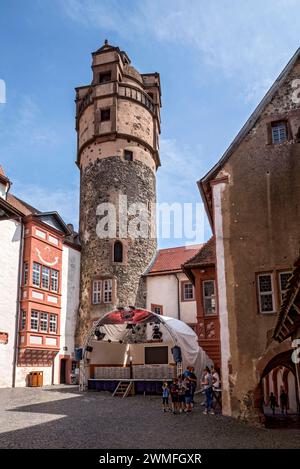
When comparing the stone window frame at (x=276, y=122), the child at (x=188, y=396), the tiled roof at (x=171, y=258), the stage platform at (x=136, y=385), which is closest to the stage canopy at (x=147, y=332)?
the stage platform at (x=136, y=385)

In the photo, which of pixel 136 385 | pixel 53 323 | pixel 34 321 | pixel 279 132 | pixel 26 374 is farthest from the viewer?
pixel 53 323

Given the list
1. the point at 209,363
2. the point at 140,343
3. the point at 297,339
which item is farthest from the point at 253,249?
the point at 140,343

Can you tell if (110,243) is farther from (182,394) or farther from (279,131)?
(279,131)

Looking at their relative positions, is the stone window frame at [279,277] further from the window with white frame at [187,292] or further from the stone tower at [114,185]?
the stone tower at [114,185]

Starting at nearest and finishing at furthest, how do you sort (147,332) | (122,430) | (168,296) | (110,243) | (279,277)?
1. (122,430)
2. (279,277)
3. (147,332)
4. (168,296)
5. (110,243)

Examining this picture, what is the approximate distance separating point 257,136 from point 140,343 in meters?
19.7

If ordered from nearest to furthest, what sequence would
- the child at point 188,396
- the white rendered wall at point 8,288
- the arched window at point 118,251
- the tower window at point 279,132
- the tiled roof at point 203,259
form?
the tower window at point 279,132
the child at point 188,396
the tiled roof at point 203,259
the white rendered wall at point 8,288
the arched window at point 118,251

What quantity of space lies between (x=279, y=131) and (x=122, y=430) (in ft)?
38.2

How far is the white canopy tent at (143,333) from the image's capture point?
26.0 m

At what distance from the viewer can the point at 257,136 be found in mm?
16578

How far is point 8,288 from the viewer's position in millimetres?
27141

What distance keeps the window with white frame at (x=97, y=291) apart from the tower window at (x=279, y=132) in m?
20.5

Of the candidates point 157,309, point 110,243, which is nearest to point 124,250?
point 110,243
